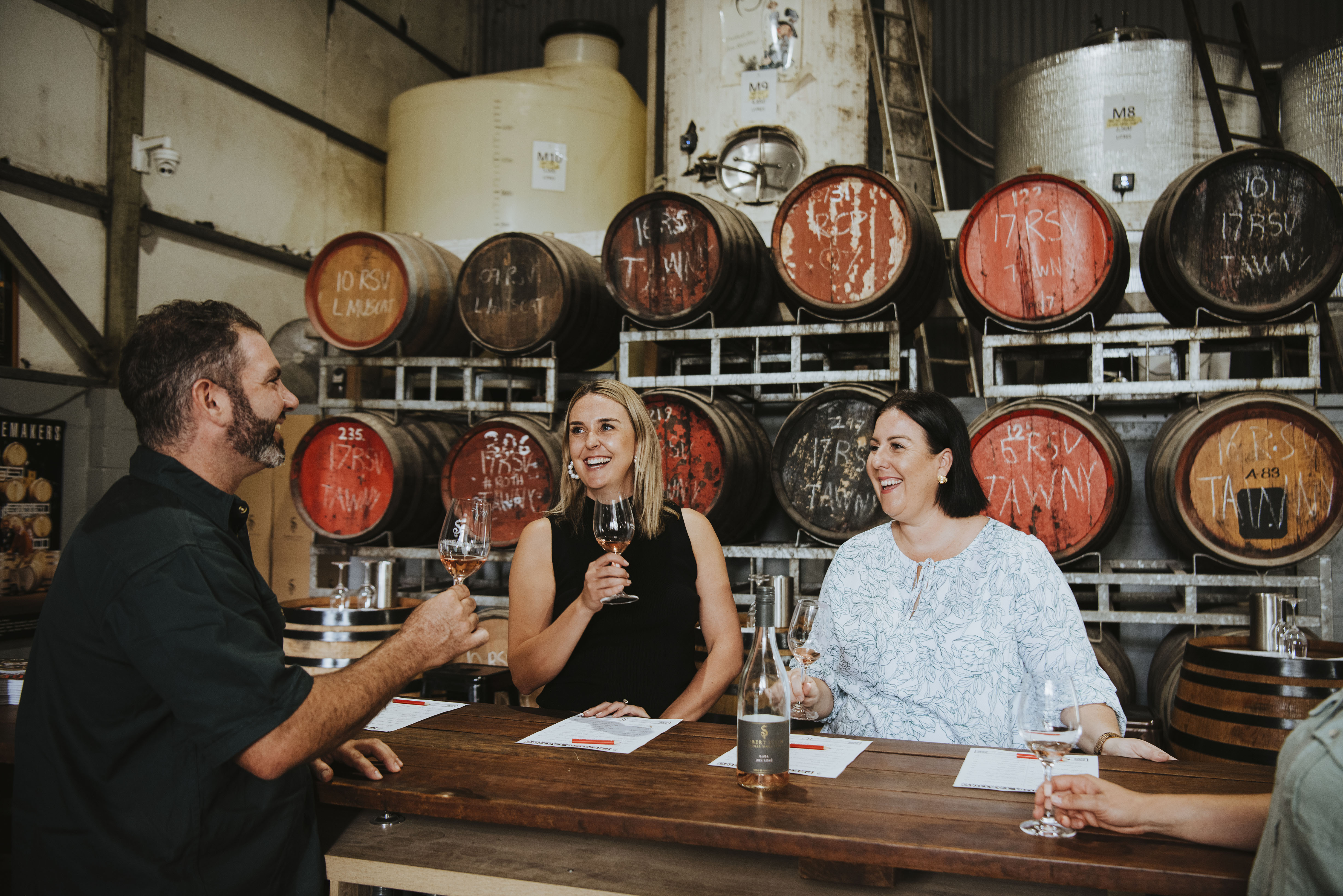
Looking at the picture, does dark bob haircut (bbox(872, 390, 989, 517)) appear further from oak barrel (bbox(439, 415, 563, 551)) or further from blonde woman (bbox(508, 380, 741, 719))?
oak barrel (bbox(439, 415, 563, 551))

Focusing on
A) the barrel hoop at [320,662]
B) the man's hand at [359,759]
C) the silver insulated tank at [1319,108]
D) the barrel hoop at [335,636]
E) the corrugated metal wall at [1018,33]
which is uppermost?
the corrugated metal wall at [1018,33]

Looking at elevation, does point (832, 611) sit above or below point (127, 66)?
below

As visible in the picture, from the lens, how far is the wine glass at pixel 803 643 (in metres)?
2.17

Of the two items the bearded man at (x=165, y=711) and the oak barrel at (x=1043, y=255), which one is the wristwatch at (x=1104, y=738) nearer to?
the bearded man at (x=165, y=711)

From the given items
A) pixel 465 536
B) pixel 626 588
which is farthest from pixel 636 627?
pixel 465 536

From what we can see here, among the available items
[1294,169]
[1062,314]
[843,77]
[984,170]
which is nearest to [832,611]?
[1062,314]

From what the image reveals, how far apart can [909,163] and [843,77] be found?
0.78 metres

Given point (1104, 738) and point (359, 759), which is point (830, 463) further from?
point (359, 759)

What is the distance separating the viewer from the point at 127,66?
19.1 feet

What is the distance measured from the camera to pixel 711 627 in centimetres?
268

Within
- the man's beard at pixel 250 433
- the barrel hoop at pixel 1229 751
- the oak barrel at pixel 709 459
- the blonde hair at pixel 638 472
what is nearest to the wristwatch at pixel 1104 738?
the barrel hoop at pixel 1229 751

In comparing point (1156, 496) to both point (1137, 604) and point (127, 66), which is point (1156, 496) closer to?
point (1137, 604)

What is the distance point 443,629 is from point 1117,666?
293 cm

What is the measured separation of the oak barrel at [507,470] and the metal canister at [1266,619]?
9.02ft
